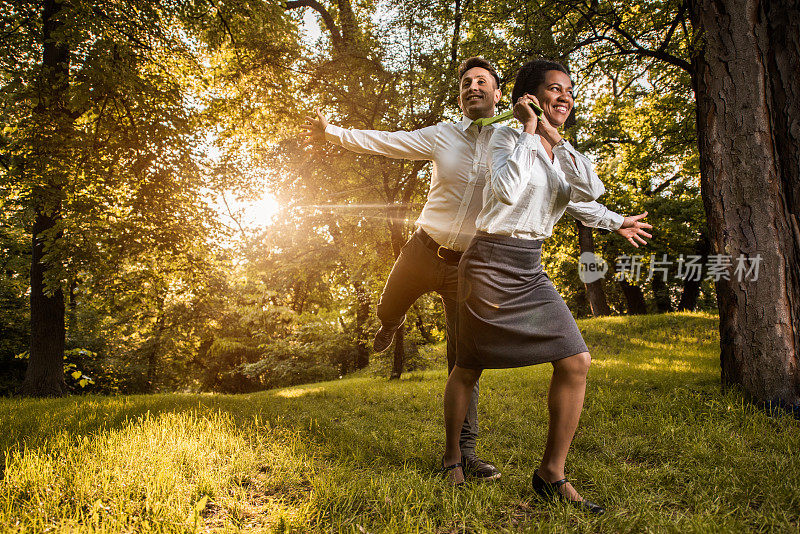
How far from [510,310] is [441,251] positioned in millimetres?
791

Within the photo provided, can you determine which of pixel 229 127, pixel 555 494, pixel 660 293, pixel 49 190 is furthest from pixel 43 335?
pixel 660 293

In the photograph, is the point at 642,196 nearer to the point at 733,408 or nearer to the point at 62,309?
the point at 733,408

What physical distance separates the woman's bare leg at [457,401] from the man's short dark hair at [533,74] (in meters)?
1.63

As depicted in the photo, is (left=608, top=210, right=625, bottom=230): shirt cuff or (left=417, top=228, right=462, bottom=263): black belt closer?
(left=608, top=210, right=625, bottom=230): shirt cuff

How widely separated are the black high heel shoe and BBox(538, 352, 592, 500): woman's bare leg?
2cm

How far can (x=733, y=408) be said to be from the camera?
391 centimetres

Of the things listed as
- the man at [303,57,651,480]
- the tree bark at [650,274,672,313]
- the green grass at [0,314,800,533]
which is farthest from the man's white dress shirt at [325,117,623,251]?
the tree bark at [650,274,672,313]

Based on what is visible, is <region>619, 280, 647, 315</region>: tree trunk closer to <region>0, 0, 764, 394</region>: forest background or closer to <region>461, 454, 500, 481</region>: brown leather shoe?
<region>0, 0, 764, 394</region>: forest background

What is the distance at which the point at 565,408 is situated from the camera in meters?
2.23

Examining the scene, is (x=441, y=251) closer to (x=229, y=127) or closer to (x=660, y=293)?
(x=229, y=127)

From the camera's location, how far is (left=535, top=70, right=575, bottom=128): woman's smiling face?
232 centimetres

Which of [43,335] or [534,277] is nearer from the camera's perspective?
[534,277]

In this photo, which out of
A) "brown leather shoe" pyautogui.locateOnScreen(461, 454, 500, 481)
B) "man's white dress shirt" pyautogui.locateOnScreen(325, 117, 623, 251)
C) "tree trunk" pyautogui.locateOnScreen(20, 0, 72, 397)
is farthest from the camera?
"tree trunk" pyautogui.locateOnScreen(20, 0, 72, 397)

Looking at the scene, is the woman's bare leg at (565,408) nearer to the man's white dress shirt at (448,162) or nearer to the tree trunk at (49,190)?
the man's white dress shirt at (448,162)
